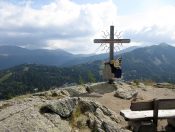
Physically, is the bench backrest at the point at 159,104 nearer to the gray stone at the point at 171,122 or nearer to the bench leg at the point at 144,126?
the bench leg at the point at 144,126

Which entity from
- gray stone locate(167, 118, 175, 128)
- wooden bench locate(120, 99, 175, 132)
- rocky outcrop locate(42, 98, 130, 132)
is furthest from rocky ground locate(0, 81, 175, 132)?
wooden bench locate(120, 99, 175, 132)

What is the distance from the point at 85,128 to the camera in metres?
14.6

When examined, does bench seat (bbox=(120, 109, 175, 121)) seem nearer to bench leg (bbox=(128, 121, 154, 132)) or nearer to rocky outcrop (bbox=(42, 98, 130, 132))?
bench leg (bbox=(128, 121, 154, 132))

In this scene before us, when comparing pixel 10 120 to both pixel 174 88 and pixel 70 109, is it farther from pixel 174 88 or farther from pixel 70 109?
pixel 174 88

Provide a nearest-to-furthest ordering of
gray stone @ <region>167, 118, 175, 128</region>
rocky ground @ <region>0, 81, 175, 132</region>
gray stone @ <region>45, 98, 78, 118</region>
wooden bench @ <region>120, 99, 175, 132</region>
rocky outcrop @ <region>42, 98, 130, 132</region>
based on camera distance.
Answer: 1. wooden bench @ <region>120, 99, 175, 132</region>
2. rocky ground @ <region>0, 81, 175, 132</region>
3. gray stone @ <region>167, 118, 175, 128</region>
4. rocky outcrop @ <region>42, 98, 130, 132</region>
5. gray stone @ <region>45, 98, 78, 118</region>

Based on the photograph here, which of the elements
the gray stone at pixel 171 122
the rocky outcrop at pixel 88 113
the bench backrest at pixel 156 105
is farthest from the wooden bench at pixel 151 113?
the rocky outcrop at pixel 88 113

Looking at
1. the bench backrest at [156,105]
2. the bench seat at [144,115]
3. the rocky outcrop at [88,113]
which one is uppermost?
the bench backrest at [156,105]

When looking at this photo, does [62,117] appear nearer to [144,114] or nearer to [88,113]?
[88,113]

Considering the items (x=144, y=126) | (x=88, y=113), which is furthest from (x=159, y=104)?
(x=88, y=113)

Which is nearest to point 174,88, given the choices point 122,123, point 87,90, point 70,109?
point 87,90

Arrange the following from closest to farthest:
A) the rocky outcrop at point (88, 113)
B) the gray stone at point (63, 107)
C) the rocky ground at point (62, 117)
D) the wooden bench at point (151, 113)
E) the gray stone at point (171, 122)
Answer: the wooden bench at point (151, 113) → the rocky ground at point (62, 117) → the gray stone at point (171, 122) → the rocky outcrop at point (88, 113) → the gray stone at point (63, 107)

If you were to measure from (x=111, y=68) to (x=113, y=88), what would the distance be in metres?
1.72

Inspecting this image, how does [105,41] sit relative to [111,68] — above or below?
above

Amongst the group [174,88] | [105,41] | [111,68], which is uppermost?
[105,41]
